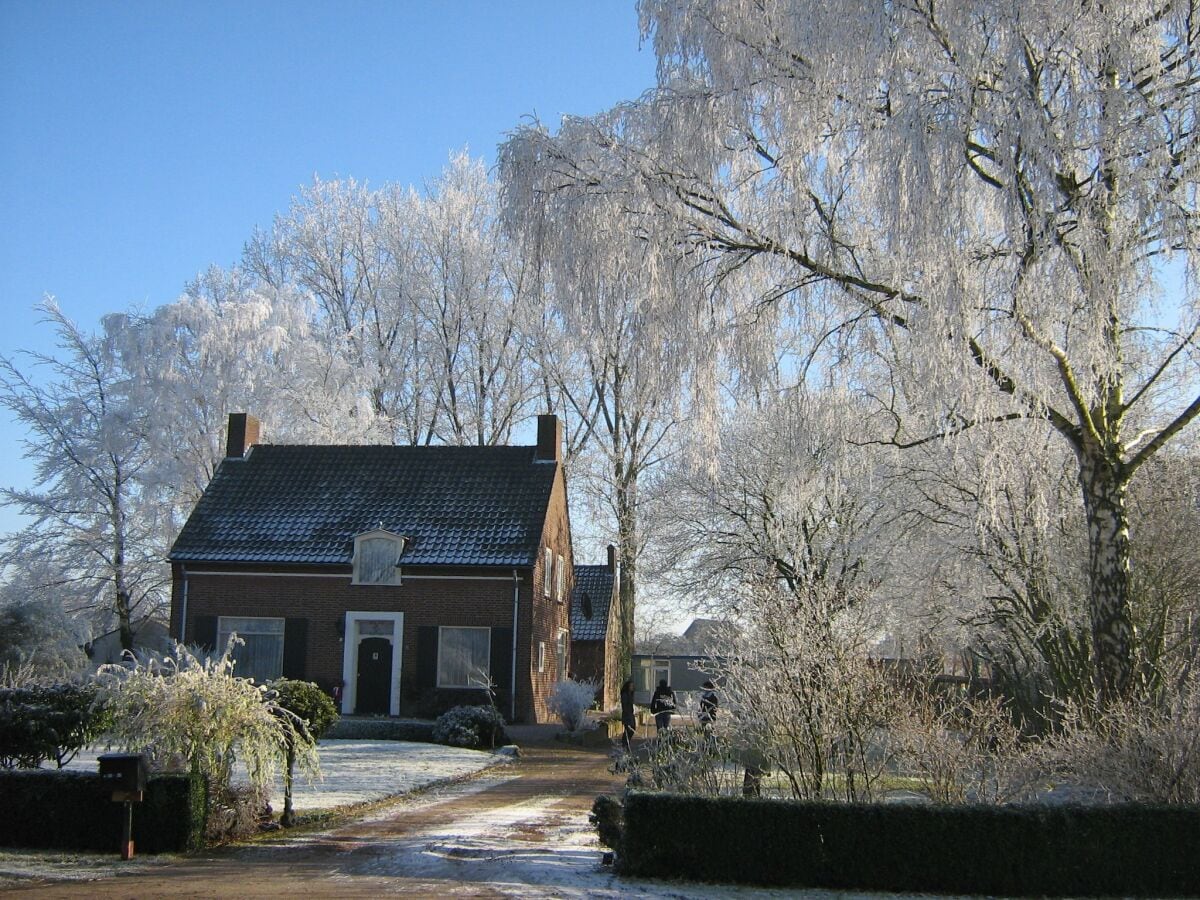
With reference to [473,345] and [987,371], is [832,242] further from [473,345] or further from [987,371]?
[473,345]

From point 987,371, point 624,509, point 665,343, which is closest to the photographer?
point 987,371

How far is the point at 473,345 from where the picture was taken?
1451 inches

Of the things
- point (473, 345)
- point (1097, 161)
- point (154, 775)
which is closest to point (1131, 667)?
point (1097, 161)

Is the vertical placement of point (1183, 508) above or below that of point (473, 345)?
below

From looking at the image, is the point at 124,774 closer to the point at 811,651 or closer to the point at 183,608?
the point at 811,651

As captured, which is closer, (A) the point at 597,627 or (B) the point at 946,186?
(B) the point at 946,186

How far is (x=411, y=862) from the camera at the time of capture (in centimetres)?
951

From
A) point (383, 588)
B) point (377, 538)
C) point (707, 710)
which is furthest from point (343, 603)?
point (707, 710)

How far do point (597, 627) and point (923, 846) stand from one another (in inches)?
1117

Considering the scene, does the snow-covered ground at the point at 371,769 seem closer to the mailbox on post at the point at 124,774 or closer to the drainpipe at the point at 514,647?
the mailbox on post at the point at 124,774

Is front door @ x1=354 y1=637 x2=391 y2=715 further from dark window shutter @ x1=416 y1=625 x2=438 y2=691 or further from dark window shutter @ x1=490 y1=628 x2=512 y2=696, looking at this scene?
dark window shutter @ x1=490 y1=628 x2=512 y2=696

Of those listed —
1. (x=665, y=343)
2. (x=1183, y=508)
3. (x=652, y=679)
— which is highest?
(x=665, y=343)

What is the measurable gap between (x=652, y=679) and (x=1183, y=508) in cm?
4079

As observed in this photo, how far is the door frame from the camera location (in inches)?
1045
